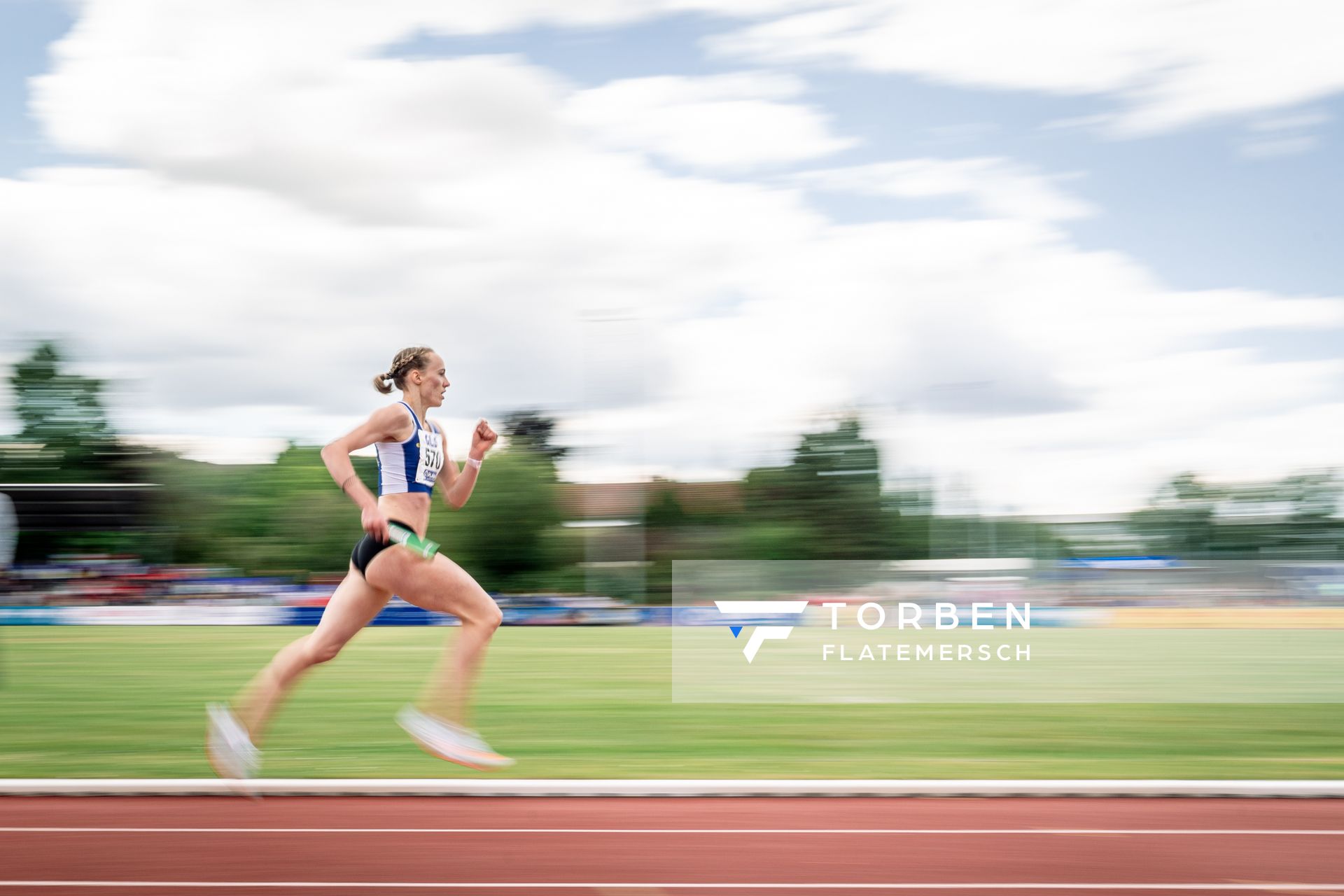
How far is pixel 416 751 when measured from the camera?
22.0ft

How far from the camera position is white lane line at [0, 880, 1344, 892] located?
384 centimetres

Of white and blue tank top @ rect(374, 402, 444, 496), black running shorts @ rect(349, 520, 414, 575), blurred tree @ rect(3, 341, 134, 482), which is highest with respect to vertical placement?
blurred tree @ rect(3, 341, 134, 482)

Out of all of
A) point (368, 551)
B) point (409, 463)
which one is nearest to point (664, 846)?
point (368, 551)

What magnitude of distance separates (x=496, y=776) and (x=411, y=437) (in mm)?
1696

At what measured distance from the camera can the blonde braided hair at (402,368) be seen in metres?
5.56

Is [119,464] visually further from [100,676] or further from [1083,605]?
[100,676]

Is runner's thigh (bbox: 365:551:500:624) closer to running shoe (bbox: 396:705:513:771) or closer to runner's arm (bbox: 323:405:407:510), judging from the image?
runner's arm (bbox: 323:405:407:510)

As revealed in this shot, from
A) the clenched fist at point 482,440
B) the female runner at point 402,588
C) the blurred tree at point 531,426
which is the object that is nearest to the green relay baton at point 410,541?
the female runner at point 402,588

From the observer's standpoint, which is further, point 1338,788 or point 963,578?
point 963,578

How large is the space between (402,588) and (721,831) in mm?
1686

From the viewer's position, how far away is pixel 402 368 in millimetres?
5559

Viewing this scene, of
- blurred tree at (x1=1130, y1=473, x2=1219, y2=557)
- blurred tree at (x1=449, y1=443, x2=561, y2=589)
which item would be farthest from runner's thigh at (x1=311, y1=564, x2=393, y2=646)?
blurred tree at (x1=449, y1=443, x2=561, y2=589)

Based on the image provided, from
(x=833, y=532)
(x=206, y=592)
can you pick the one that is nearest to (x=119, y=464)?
(x=206, y=592)

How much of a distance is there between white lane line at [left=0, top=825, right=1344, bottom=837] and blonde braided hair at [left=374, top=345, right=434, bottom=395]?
1925 millimetres
